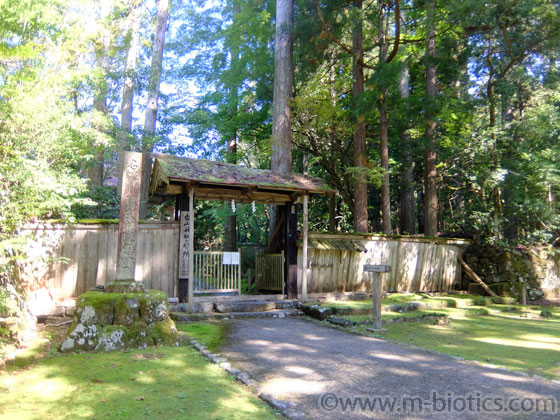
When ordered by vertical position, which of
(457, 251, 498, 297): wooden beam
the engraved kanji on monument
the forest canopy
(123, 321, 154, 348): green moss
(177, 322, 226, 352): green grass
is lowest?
(177, 322, 226, 352): green grass

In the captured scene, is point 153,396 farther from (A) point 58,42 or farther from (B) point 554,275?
(B) point 554,275

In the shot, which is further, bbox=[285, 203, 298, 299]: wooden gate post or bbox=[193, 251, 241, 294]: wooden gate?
bbox=[285, 203, 298, 299]: wooden gate post

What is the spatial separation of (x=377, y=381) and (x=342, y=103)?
12197 millimetres

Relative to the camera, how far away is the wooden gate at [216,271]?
9836 millimetres

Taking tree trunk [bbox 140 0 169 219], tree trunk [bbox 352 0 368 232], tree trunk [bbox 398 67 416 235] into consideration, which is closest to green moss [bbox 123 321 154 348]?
tree trunk [bbox 140 0 169 219]

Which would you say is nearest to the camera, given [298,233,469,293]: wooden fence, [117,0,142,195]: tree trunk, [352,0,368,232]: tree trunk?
[298,233,469,293]: wooden fence

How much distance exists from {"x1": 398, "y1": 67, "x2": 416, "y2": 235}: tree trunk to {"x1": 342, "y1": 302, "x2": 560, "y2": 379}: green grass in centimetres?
563

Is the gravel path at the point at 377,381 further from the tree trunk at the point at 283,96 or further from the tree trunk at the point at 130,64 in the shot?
the tree trunk at the point at 130,64

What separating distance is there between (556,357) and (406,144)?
10565 millimetres

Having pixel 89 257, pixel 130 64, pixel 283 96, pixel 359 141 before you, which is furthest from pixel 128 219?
pixel 130 64

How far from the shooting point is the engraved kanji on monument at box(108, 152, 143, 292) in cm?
703

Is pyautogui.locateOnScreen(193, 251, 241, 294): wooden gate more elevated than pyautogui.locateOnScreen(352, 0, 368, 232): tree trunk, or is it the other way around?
Result: pyautogui.locateOnScreen(352, 0, 368, 232): tree trunk

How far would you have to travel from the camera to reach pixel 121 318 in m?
6.21

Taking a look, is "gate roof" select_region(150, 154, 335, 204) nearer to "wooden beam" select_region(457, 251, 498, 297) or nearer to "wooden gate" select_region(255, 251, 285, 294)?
"wooden gate" select_region(255, 251, 285, 294)
